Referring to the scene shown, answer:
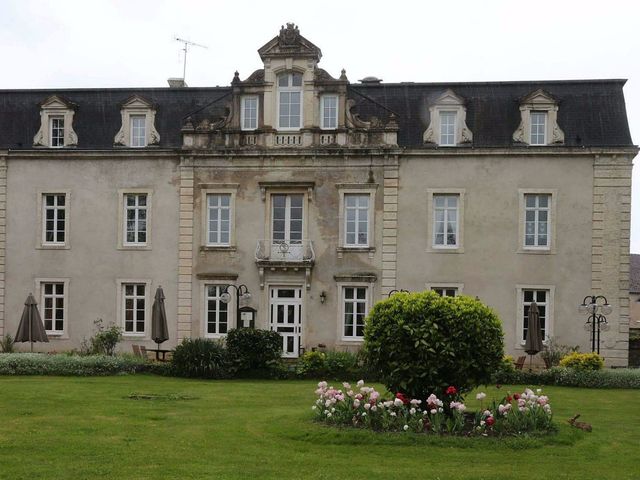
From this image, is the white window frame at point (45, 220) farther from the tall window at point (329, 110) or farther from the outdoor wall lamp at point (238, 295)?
the tall window at point (329, 110)

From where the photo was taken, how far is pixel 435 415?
1413 centimetres

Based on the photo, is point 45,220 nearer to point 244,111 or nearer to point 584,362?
point 244,111

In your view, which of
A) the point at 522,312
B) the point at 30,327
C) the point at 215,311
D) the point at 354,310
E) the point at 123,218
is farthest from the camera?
the point at 123,218

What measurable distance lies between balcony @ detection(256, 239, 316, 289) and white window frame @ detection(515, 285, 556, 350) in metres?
6.91

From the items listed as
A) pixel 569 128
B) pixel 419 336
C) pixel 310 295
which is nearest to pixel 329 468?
pixel 419 336

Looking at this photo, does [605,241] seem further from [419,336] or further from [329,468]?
[329,468]

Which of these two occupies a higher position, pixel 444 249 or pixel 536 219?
pixel 536 219

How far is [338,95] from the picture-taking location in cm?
3106

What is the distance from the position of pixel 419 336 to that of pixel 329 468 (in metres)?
3.67

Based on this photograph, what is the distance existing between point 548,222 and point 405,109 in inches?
242

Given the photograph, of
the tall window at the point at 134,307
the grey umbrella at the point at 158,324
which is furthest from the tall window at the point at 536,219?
the tall window at the point at 134,307

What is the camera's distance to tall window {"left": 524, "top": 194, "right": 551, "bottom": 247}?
3033 centimetres

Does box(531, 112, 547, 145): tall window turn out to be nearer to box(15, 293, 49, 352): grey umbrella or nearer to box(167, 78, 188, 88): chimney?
box(167, 78, 188, 88): chimney

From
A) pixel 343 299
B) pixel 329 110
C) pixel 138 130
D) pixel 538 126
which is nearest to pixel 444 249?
pixel 343 299
